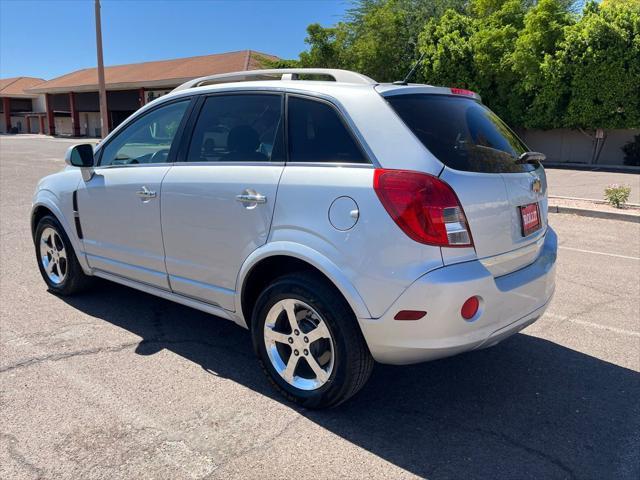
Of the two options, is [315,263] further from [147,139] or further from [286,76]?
[147,139]

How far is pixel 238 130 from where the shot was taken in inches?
142

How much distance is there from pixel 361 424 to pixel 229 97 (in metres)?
2.27

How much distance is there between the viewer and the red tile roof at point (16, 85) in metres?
63.3

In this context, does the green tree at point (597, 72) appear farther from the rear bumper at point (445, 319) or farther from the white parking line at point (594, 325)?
the rear bumper at point (445, 319)

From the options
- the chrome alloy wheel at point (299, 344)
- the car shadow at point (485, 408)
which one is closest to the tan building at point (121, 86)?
the car shadow at point (485, 408)

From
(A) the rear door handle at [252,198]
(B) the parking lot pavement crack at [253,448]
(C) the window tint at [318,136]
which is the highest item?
(C) the window tint at [318,136]

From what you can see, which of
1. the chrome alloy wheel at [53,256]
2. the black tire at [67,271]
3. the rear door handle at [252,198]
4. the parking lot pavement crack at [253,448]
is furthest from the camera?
the chrome alloy wheel at [53,256]

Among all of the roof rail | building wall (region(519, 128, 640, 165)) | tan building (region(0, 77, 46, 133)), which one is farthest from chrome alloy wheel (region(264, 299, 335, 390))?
tan building (region(0, 77, 46, 133))

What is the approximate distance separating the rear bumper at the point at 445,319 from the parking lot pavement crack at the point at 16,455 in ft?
5.70

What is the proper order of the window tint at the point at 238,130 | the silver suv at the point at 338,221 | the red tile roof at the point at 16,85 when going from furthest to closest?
1. the red tile roof at the point at 16,85
2. the window tint at the point at 238,130
3. the silver suv at the point at 338,221

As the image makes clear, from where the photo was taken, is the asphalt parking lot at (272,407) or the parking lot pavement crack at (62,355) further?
the parking lot pavement crack at (62,355)

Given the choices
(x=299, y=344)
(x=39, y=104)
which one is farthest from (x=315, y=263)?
(x=39, y=104)

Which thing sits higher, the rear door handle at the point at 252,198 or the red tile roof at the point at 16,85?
the red tile roof at the point at 16,85

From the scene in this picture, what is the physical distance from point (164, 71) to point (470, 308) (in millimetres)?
44216
